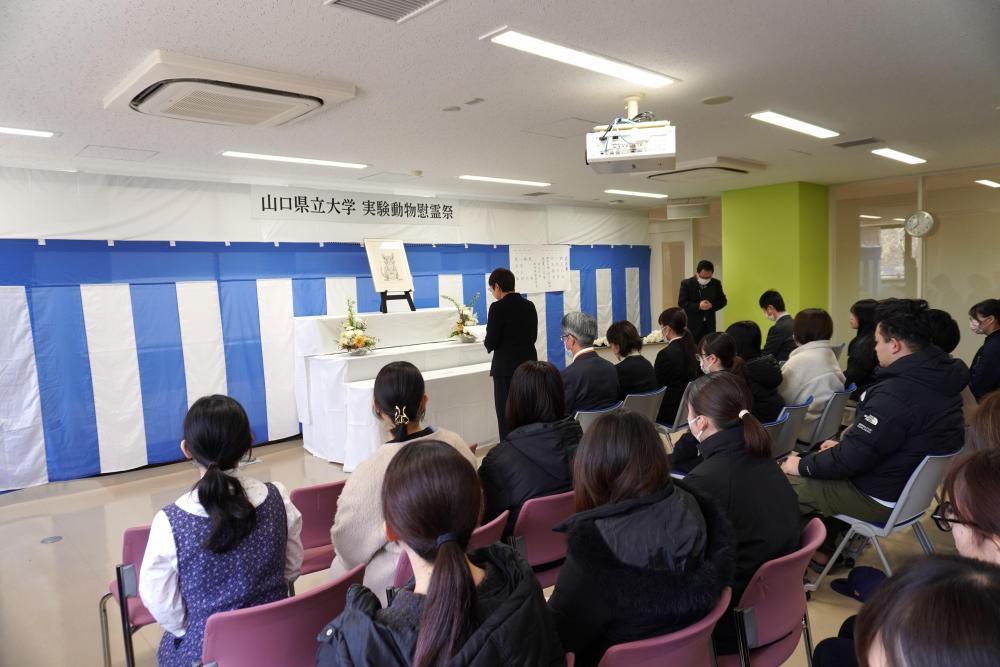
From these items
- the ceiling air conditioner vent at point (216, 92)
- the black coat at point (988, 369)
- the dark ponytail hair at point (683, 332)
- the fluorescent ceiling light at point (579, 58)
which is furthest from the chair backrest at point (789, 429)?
the ceiling air conditioner vent at point (216, 92)

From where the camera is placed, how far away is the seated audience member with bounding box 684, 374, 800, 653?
1743 millimetres

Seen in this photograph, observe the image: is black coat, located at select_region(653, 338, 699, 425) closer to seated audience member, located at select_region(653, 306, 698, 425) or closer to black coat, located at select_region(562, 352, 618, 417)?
seated audience member, located at select_region(653, 306, 698, 425)

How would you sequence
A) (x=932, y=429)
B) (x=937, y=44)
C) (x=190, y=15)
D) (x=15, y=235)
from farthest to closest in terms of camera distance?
(x=15, y=235)
(x=937, y=44)
(x=932, y=429)
(x=190, y=15)

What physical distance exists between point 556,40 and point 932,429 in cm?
226

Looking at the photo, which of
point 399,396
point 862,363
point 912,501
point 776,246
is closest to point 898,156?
point 776,246

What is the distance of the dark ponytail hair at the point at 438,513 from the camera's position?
1035mm

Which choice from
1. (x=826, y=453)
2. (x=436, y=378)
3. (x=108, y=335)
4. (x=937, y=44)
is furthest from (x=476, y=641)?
(x=108, y=335)

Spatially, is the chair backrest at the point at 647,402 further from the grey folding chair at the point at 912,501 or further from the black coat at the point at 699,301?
the black coat at the point at 699,301

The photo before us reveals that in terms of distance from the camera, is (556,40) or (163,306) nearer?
(556,40)

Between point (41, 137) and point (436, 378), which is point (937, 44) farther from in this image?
point (41, 137)

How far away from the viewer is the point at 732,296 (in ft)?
27.2

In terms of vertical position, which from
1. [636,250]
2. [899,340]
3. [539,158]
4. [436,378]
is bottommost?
[436,378]

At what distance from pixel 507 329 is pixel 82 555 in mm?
3011

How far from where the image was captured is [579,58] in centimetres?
296
